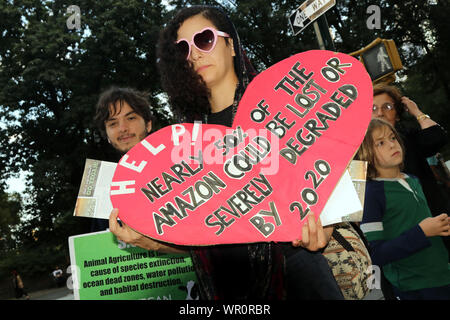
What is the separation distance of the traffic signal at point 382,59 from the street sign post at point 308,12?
454mm

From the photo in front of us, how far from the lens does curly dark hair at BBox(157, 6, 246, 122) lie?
1337mm

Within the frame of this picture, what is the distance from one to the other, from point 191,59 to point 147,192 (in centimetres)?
54

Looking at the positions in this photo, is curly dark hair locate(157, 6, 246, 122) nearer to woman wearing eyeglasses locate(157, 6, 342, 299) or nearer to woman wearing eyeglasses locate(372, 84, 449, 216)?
woman wearing eyeglasses locate(157, 6, 342, 299)

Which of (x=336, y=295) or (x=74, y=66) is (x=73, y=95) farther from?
(x=336, y=295)

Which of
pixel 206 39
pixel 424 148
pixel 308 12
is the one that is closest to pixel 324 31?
pixel 308 12

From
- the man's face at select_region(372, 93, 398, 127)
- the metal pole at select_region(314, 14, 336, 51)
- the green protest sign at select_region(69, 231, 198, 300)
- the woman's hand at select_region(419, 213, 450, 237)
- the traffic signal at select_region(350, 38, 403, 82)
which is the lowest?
the woman's hand at select_region(419, 213, 450, 237)

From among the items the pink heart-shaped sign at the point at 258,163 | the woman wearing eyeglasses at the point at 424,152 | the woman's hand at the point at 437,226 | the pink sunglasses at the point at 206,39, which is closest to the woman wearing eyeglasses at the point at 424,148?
the woman wearing eyeglasses at the point at 424,152

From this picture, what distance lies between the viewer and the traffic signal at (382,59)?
3025 mm

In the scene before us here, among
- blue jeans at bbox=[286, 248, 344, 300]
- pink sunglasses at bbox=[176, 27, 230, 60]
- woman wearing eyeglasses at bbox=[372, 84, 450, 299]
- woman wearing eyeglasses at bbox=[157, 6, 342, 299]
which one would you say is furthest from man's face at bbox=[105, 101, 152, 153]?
woman wearing eyeglasses at bbox=[372, 84, 450, 299]

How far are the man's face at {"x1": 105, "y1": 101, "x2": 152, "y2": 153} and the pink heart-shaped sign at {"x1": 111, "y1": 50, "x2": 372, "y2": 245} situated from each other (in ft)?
3.12

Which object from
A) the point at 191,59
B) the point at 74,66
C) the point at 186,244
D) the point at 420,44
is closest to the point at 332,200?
the point at 186,244

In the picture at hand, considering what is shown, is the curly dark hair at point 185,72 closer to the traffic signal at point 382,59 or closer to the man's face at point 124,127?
the man's face at point 124,127

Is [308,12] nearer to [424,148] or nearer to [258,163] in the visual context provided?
[424,148]

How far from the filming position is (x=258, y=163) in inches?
44.9
